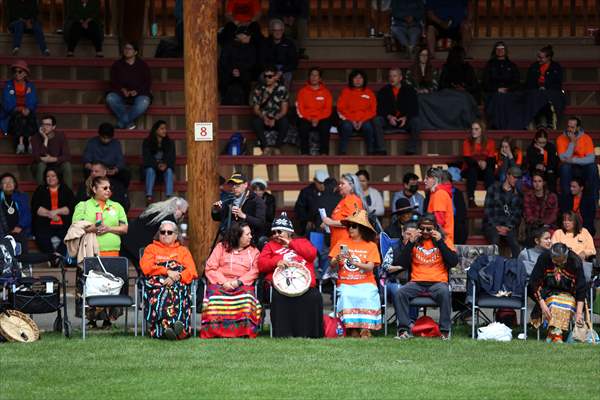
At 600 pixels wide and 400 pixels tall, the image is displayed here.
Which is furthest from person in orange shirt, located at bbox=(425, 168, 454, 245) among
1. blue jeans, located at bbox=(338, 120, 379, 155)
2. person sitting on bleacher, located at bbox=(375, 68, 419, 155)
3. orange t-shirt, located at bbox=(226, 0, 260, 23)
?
orange t-shirt, located at bbox=(226, 0, 260, 23)

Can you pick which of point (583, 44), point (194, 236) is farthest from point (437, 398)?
point (583, 44)

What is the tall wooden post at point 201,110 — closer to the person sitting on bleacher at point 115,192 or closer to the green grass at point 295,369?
the green grass at point 295,369

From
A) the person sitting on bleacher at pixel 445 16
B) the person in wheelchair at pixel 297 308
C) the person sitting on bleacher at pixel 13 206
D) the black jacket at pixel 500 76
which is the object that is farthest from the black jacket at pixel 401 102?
the person in wheelchair at pixel 297 308

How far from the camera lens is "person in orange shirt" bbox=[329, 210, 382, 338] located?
44.5ft

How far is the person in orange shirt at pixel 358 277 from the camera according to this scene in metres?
13.6

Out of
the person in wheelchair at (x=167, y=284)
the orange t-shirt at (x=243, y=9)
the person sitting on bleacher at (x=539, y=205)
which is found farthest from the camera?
the orange t-shirt at (x=243, y=9)

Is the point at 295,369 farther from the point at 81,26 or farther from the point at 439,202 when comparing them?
the point at 81,26

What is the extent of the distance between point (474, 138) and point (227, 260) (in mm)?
5586

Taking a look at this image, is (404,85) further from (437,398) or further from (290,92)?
(437,398)

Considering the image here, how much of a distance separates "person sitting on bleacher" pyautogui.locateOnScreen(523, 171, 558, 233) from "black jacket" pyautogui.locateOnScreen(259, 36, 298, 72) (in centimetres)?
412

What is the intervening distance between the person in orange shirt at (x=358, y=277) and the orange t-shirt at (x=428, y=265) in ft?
1.22

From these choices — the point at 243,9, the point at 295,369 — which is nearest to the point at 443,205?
the point at 295,369

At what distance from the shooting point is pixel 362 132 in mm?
18859

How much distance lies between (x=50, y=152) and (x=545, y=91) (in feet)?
22.3
